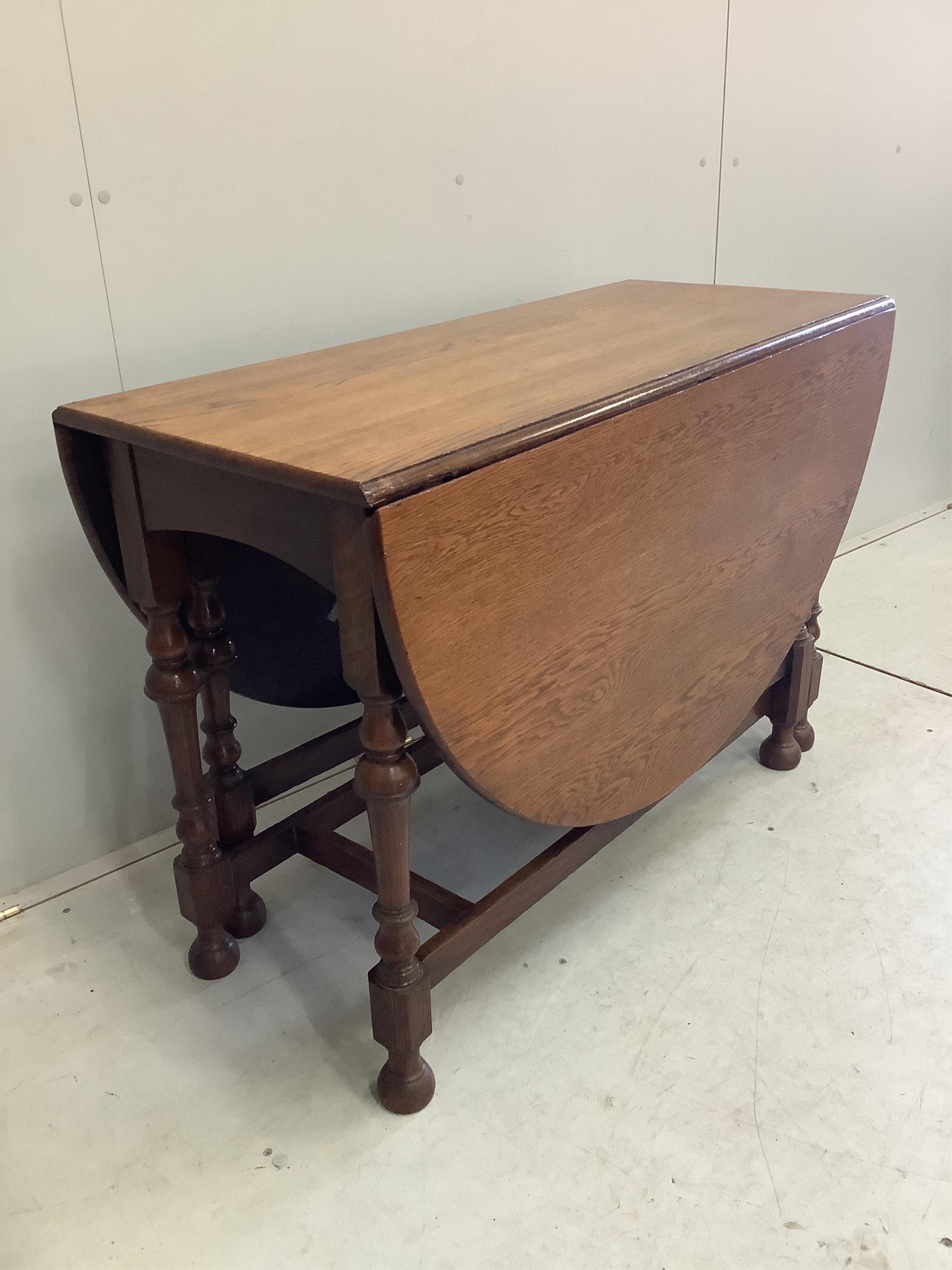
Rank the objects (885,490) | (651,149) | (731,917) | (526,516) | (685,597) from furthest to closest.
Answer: (885,490) < (651,149) < (731,917) < (685,597) < (526,516)

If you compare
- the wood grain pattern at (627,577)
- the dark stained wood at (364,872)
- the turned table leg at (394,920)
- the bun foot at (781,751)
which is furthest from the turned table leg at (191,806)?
the bun foot at (781,751)

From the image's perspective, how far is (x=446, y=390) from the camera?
1291 millimetres

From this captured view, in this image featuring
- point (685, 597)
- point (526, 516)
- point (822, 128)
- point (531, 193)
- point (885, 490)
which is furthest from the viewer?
point (885, 490)

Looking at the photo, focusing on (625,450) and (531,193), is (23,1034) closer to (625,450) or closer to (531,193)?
(625,450)

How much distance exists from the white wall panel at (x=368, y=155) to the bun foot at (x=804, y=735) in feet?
3.23

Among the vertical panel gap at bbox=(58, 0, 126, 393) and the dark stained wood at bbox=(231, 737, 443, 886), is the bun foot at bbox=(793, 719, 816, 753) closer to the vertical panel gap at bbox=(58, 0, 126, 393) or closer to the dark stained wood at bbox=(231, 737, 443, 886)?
Result: the dark stained wood at bbox=(231, 737, 443, 886)

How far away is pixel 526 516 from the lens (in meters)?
1.14

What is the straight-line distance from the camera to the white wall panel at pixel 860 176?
95.9 inches

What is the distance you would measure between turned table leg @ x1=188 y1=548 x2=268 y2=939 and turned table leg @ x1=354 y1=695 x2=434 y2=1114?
1.05 ft

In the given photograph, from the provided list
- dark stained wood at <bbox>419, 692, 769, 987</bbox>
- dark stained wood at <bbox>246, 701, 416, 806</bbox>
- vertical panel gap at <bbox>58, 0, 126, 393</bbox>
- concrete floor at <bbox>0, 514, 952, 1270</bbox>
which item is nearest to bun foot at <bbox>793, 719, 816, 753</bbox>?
concrete floor at <bbox>0, 514, 952, 1270</bbox>

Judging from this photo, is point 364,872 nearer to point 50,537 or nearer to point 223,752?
point 223,752

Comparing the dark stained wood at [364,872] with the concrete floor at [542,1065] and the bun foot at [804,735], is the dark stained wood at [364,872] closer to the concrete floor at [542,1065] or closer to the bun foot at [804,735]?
the concrete floor at [542,1065]

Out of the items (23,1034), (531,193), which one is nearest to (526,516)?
(23,1034)

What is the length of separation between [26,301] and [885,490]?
2514mm
